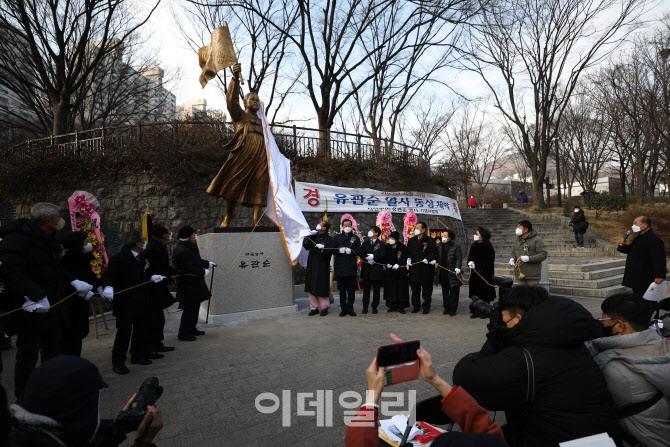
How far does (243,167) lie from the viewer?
24.0ft

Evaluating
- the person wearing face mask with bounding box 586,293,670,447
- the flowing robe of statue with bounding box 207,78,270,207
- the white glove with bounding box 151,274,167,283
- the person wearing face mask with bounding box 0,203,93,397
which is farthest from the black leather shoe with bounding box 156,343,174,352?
the person wearing face mask with bounding box 586,293,670,447

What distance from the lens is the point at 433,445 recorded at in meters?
1.14

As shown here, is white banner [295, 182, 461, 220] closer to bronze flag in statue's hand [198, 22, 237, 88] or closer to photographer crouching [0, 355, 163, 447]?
bronze flag in statue's hand [198, 22, 237, 88]

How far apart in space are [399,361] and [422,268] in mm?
6152

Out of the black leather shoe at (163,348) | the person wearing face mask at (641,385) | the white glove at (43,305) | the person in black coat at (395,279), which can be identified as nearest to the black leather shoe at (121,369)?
the black leather shoe at (163,348)

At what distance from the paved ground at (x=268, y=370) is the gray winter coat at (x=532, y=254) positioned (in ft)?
4.20

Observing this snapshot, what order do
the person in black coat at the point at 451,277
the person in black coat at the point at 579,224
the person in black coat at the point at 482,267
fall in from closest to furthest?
the person in black coat at the point at 482,267
the person in black coat at the point at 451,277
the person in black coat at the point at 579,224

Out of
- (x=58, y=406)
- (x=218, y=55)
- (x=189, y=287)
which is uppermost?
(x=218, y=55)

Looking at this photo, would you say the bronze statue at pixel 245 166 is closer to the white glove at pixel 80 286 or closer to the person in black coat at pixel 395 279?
the person in black coat at pixel 395 279

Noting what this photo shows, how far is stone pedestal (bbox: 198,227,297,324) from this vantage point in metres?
A: 6.67

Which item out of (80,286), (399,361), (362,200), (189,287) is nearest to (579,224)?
(362,200)

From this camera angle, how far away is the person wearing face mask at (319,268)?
7.20 m

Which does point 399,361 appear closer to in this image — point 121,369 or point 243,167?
point 121,369

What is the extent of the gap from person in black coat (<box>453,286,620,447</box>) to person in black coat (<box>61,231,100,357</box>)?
4027 millimetres
